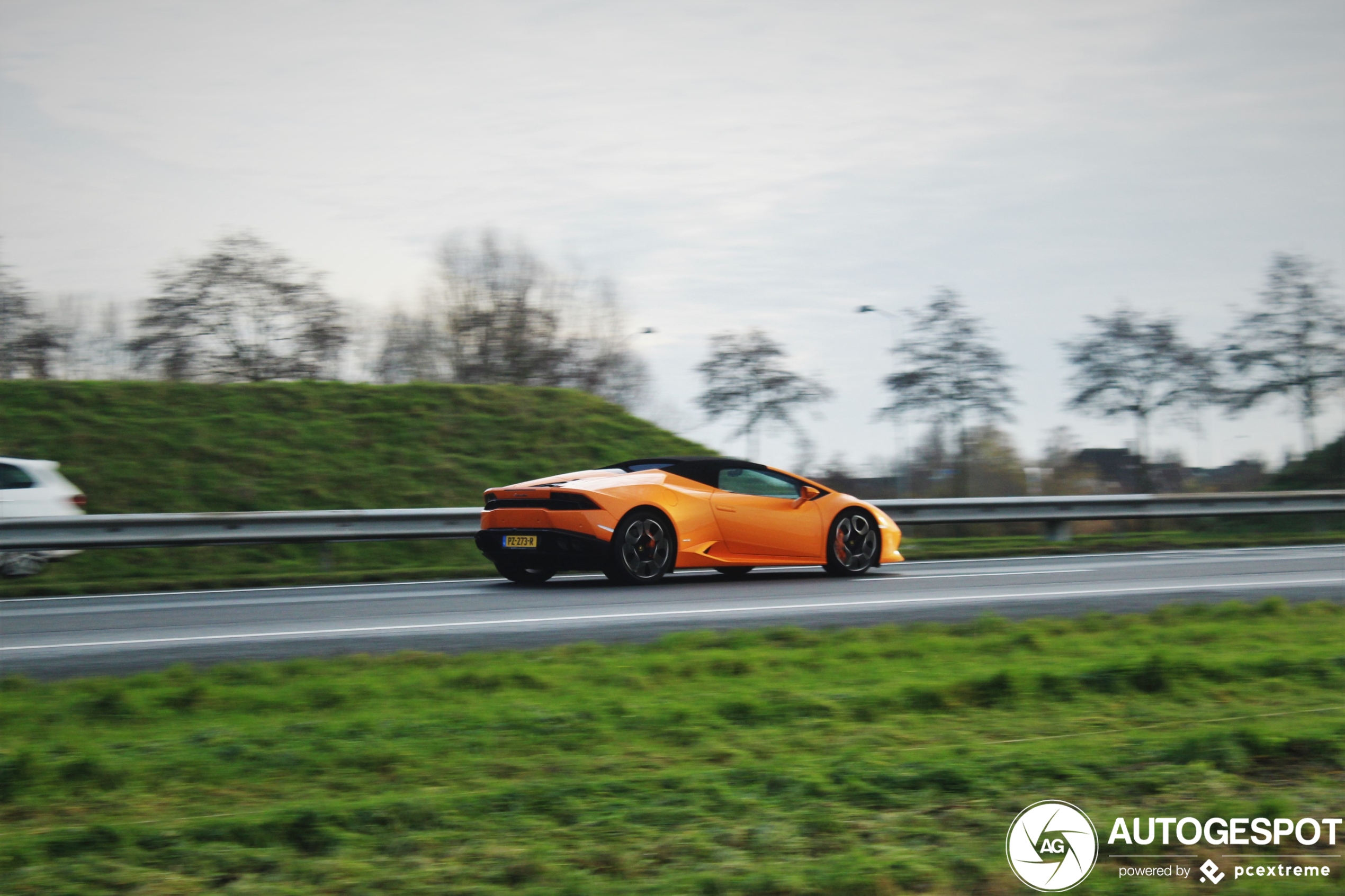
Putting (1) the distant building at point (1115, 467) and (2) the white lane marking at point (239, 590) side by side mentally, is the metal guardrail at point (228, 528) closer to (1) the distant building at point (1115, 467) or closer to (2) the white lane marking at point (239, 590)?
(2) the white lane marking at point (239, 590)

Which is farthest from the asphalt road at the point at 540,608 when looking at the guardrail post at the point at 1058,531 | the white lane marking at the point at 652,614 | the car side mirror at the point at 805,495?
the guardrail post at the point at 1058,531

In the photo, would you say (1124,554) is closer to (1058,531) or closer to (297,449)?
(1058,531)

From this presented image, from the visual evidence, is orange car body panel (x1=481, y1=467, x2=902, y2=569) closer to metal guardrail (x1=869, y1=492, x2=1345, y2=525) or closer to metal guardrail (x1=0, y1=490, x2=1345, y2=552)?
metal guardrail (x1=0, y1=490, x2=1345, y2=552)

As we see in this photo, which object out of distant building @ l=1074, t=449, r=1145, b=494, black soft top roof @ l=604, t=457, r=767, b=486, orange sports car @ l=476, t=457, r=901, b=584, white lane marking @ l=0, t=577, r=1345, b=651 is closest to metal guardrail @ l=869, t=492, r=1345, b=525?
orange sports car @ l=476, t=457, r=901, b=584

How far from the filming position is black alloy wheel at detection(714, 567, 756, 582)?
12.4 meters

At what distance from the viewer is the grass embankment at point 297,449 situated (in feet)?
52.2

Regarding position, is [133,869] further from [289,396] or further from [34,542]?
[289,396]

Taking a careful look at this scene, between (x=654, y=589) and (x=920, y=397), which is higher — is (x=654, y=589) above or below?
below

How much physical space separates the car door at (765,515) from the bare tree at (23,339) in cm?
2245

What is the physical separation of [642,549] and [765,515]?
146 centimetres

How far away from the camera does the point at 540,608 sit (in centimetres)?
952

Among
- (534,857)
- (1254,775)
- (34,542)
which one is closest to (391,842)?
(534,857)

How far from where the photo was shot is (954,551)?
55.4 feet

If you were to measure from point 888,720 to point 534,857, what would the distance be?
228 centimetres
